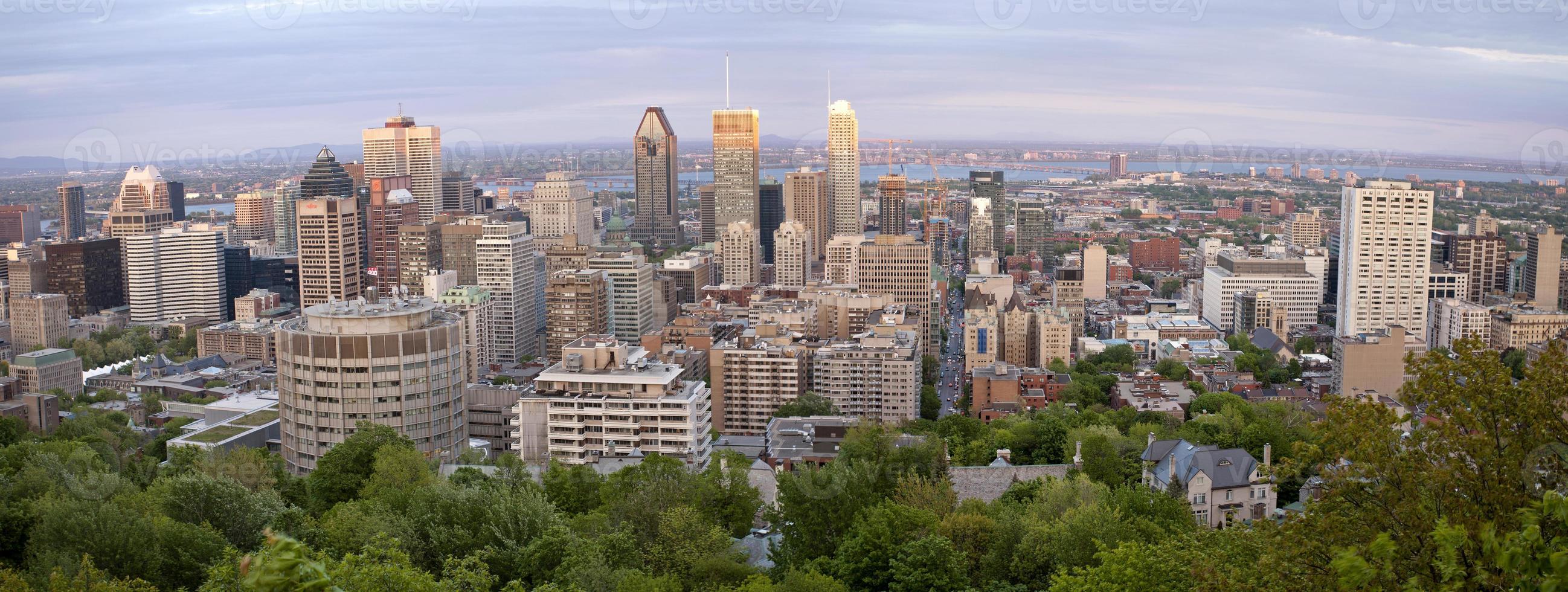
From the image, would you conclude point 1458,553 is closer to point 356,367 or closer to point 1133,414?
point 356,367

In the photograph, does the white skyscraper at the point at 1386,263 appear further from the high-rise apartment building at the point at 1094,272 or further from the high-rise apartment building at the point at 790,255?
the high-rise apartment building at the point at 790,255

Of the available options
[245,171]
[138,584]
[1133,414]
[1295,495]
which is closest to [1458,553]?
[138,584]

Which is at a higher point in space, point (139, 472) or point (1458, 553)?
point (1458, 553)

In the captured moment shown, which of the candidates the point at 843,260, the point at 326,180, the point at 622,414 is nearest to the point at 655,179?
the point at 326,180

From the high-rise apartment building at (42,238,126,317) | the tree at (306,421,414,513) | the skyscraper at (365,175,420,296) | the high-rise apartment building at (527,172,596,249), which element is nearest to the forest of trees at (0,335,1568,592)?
the tree at (306,421,414,513)

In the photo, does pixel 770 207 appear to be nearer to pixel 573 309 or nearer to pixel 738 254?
pixel 738 254

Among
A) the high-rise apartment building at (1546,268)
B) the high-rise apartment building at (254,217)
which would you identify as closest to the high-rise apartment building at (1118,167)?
the high-rise apartment building at (1546,268)
